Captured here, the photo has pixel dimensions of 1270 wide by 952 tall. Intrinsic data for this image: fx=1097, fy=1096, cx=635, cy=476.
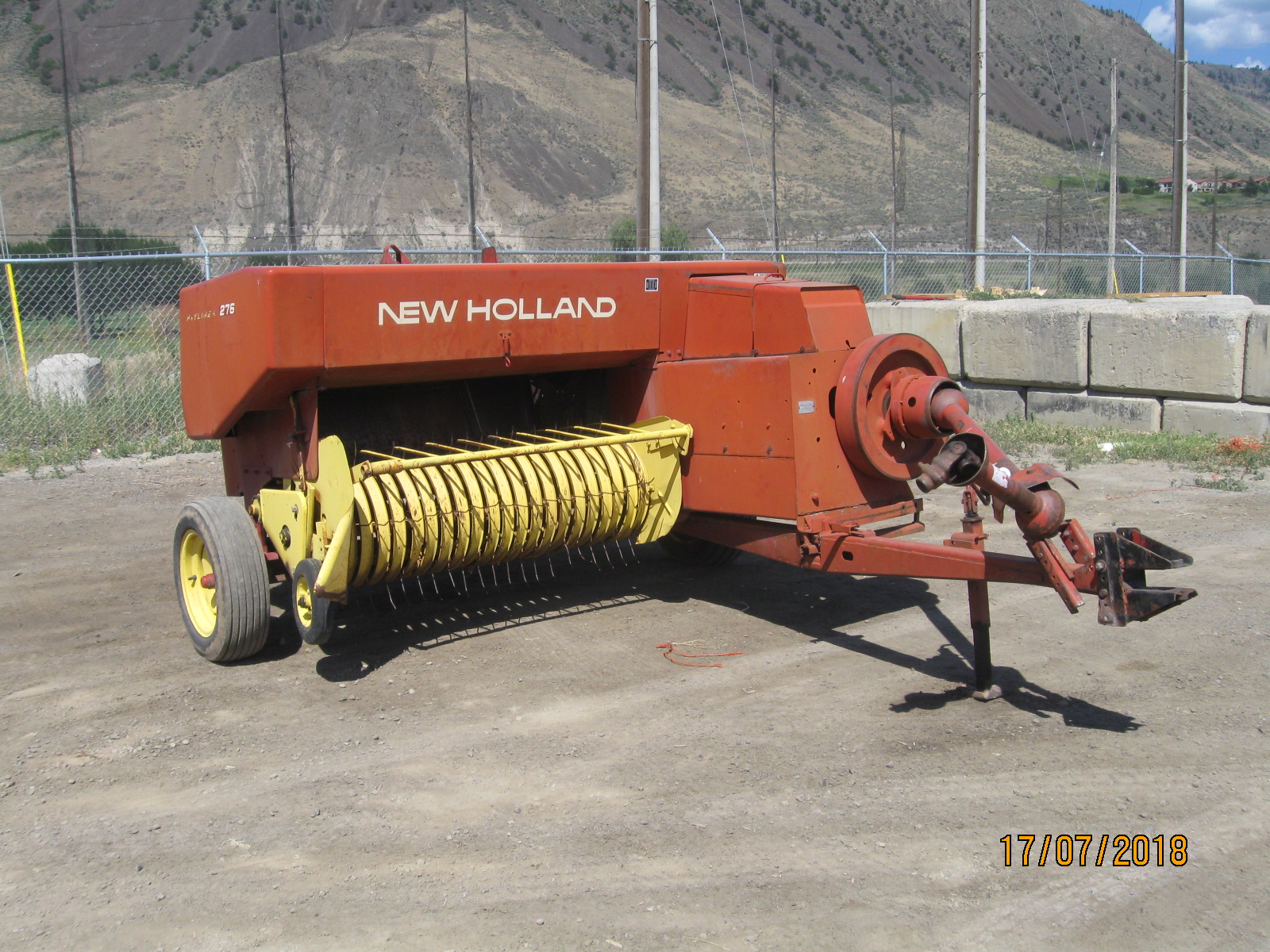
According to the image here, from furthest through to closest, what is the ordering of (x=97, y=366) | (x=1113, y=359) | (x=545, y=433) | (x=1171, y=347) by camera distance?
(x=97, y=366)
(x=1113, y=359)
(x=1171, y=347)
(x=545, y=433)

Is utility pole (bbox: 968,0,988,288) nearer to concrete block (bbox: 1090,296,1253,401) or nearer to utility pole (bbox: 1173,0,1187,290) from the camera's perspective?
concrete block (bbox: 1090,296,1253,401)

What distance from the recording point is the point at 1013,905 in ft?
10.9

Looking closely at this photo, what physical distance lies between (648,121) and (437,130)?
32826 mm

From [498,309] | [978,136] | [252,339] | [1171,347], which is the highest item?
[978,136]

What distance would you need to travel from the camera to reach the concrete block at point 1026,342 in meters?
11.4

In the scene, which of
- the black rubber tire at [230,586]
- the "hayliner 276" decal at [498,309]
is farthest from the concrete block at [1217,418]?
the black rubber tire at [230,586]

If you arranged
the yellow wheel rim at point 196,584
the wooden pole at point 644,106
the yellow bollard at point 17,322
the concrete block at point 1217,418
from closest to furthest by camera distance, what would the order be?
the yellow wheel rim at point 196,584, the concrete block at point 1217,418, the yellow bollard at point 17,322, the wooden pole at point 644,106

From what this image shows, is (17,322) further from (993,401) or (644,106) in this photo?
(993,401)

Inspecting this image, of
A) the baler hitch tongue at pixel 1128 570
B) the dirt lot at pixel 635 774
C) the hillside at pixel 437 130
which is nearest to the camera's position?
the dirt lot at pixel 635 774

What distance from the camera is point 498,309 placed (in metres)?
5.72

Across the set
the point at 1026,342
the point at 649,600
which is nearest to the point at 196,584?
the point at 649,600

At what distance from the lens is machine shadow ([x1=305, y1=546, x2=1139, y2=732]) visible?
534cm

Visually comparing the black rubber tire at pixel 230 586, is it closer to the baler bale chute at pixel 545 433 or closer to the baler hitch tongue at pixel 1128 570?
the baler bale chute at pixel 545 433
